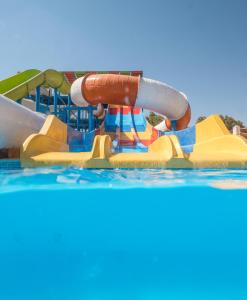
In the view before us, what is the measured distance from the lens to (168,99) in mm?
8180

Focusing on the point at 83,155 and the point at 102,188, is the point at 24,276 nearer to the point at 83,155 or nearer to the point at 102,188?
the point at 102,188

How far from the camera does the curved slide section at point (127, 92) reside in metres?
7.81

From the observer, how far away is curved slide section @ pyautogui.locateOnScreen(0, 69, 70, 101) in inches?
415

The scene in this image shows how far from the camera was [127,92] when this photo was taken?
7.82m

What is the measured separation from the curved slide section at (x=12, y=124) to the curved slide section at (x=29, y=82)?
19.7ft

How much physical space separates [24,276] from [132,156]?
264 cm

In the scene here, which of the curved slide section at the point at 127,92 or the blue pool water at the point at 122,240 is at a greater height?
the curved slide section at the point at 127,92

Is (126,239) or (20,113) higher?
(20,113)

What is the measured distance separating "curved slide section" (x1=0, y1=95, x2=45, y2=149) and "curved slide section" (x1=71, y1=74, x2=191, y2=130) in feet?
10.1

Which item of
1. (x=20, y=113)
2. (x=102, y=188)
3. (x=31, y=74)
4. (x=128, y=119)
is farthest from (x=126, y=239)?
(x=31, y=74)

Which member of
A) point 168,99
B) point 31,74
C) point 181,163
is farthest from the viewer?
point 31,74

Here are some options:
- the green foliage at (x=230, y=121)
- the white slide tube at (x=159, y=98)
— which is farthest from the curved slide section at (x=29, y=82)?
the green foliage at (x=230, y=121)

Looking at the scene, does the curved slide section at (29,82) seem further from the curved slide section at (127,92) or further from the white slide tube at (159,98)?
the white slide tube at (159,98)

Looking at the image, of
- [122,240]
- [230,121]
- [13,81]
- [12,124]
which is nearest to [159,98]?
[12,124]
